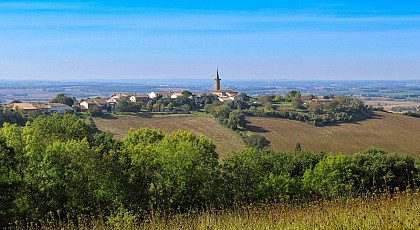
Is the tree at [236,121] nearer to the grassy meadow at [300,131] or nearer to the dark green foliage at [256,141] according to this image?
the grassy meadow at [300,131]

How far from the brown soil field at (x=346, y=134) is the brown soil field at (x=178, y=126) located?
210 inches

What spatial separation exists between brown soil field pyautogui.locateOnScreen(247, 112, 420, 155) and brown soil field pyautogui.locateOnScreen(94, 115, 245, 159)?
17.5ft

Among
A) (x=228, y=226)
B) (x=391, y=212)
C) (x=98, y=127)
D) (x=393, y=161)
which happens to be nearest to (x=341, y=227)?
(x=391, y=212)

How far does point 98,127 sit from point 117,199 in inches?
1722

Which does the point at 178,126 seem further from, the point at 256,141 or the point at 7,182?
the point at 7,182

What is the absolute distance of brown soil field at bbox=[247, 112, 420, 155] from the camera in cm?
5616

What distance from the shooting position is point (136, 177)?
62.3 ft

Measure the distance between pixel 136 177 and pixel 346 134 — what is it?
51505mm

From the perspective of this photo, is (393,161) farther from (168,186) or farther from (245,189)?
(168,186)

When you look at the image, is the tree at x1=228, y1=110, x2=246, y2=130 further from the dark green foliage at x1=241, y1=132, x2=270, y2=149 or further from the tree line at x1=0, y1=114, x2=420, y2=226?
the tree line at x1=0, y1=114, x2=420, y2=226

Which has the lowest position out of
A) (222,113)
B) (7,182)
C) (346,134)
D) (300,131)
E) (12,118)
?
(346,134)

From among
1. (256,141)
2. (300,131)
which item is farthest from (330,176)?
(300,131)

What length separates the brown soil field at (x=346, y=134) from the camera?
5616 cm

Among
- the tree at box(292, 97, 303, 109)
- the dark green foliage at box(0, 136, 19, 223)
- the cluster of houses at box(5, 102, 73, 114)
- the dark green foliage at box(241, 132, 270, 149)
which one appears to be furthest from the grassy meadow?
the dark green foliage at box(0, 136, 19, 223)
